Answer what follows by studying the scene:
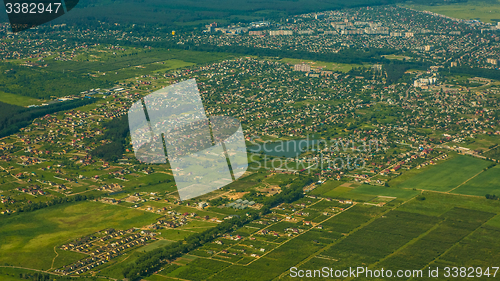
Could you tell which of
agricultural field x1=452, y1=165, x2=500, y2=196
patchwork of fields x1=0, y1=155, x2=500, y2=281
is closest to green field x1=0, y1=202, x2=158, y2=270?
patchwork of fields x1=0, y1=155, x2=500, y2=281

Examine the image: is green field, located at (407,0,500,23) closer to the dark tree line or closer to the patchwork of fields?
the dark tree line

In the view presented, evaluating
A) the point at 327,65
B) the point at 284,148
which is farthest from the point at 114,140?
the point at 327,65

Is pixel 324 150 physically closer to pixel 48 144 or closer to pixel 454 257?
pixel 454 257

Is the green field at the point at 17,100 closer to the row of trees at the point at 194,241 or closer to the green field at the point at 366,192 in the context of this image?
the row of trees at the point at 194,241

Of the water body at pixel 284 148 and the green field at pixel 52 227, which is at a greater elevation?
the water body at pixel 284 148

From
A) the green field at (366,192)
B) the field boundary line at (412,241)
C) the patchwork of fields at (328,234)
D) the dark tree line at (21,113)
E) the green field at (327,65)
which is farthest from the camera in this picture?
the green field at (327,65)

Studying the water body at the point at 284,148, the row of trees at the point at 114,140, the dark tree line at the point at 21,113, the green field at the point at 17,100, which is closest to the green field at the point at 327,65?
the water body at the point at 284,148

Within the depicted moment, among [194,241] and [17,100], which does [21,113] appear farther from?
[194,241]
